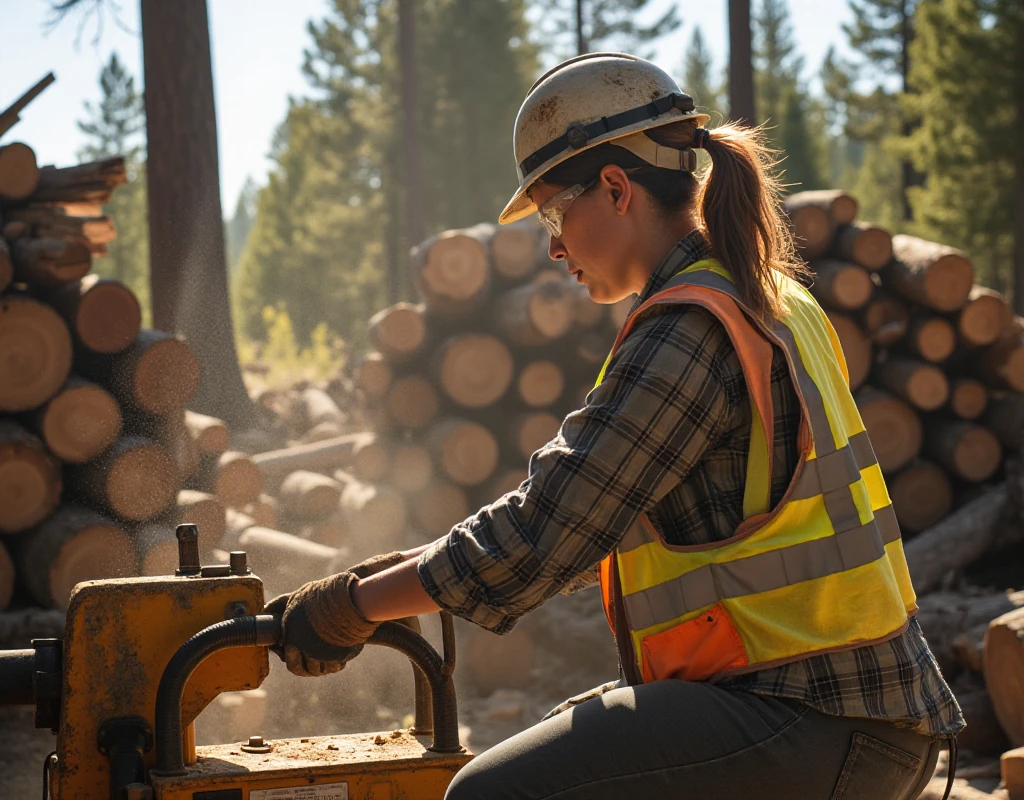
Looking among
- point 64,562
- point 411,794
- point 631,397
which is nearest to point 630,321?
point 631,397

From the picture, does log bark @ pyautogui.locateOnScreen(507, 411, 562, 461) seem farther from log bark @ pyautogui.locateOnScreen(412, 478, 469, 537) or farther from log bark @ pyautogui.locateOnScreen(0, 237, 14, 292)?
log bark @ pyautogui.locateOnScreen(0, 237, 14, 292)

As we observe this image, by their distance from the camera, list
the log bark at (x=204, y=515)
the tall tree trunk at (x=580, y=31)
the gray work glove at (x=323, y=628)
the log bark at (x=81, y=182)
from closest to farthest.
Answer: the gray work glove at (x=323, y=628) < the log bark at (x=204, y=515) < the log bark at (x=81, y=182) < the tall tree trunk at (x=580, y=31)

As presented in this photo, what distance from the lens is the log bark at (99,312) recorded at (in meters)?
5.60

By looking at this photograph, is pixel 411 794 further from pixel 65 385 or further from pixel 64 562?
pixel 65 385

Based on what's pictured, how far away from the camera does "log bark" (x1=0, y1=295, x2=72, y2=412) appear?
5414mm

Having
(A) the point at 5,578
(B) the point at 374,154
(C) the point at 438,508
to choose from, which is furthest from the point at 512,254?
(B) the point at 374,154

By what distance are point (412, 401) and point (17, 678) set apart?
5067 millimetres

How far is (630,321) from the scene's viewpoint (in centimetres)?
198


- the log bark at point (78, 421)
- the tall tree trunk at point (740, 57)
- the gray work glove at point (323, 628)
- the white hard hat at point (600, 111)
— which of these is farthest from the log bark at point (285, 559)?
the tall tree trunk at point (740, 57)

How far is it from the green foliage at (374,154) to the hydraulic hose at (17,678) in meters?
28.3

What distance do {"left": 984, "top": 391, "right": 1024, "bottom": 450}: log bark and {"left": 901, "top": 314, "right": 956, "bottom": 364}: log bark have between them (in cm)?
53

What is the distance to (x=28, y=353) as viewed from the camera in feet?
17.9

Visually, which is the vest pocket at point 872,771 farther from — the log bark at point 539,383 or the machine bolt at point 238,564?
the log bark at point 539,383

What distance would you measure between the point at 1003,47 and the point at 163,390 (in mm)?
14870
